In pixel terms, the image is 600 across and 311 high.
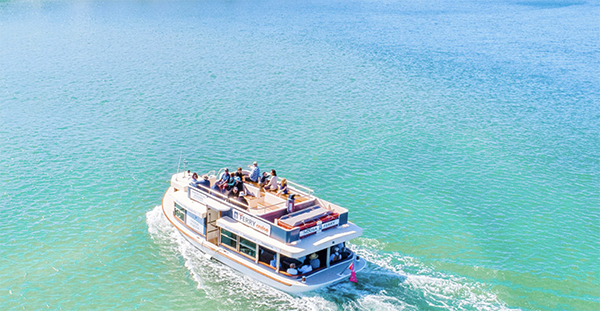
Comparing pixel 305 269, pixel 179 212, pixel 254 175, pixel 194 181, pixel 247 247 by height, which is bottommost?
pixel 305 269

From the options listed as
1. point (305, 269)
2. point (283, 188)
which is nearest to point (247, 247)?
point (305, 269)

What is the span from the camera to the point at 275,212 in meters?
30.6

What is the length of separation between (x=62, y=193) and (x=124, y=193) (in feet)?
14.3

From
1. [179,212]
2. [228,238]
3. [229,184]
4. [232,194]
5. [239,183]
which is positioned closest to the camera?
[228,238]

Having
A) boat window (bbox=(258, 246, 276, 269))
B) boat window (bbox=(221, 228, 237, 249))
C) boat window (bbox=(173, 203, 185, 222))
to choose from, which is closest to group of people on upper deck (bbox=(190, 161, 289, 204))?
boat window (bbox=(173, 203, 185, 222))

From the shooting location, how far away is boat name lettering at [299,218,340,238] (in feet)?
94.5

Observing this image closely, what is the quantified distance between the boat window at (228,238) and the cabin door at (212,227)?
740 millimetres

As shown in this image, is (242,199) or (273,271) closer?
(273,271)

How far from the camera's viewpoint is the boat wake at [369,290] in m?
28.8

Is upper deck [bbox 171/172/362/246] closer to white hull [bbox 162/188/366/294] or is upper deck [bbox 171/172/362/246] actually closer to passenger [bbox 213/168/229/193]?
passenger [bbox 213/168/229/193]

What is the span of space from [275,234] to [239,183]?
537cm

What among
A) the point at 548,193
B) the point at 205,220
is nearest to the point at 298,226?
the point at 205,220

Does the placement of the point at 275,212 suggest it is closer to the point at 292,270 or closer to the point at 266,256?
the point at 266,256

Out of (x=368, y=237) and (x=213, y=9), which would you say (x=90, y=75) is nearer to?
(x=368, y=237)
